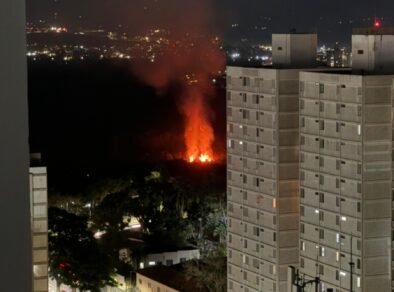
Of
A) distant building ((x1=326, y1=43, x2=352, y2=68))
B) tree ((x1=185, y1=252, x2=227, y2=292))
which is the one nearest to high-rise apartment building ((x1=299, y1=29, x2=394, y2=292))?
tree ((x1=185, y1=252, x2=227, y2=292))

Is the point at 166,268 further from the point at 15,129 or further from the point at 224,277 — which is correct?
the point at 15,129

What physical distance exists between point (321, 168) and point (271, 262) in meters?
1.11

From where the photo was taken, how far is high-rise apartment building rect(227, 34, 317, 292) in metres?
7.17

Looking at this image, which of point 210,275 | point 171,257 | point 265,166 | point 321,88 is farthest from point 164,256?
point 321,88

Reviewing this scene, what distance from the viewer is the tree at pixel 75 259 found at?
27.3 ft

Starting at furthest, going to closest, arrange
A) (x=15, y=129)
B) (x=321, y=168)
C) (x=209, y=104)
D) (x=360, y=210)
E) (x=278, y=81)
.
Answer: (x=209, y=104), (x=278, y=81), (x=321, y=168), (x=360, y=210), (x=15, y=129)

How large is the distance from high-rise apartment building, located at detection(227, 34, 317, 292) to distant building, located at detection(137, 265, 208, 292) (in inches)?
38.0

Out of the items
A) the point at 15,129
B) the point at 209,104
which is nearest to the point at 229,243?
the point at 15,129

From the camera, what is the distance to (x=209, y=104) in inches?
791

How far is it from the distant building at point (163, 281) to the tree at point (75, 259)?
472 millimetres

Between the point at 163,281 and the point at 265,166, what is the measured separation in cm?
226

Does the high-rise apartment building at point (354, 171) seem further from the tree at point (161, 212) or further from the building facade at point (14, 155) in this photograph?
the building facade at point (14, 155)

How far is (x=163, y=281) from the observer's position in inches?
352

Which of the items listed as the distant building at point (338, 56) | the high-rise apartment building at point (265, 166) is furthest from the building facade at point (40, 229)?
the distant building at point (338, 56)
